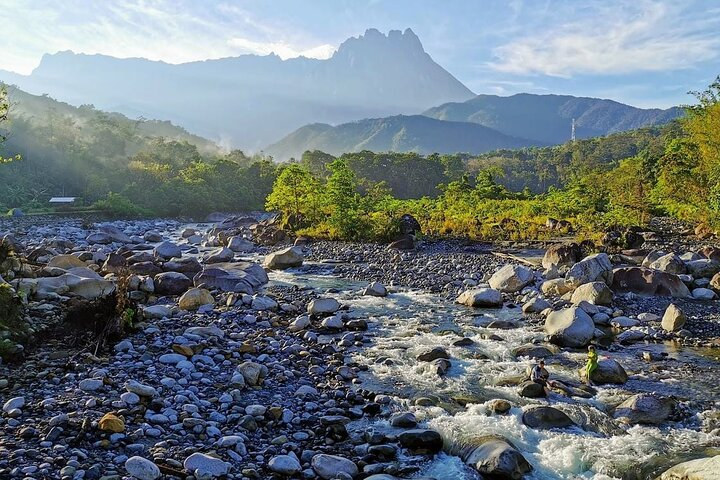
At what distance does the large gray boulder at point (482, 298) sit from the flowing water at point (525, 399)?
908 millimetres

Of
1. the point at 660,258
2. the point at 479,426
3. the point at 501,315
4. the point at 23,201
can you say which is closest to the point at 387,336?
the point at 501,315

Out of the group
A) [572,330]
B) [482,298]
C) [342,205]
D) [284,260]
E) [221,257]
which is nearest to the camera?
[572,330]

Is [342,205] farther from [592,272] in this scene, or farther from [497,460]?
[497,460]

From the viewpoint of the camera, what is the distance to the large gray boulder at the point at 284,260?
65.6ft

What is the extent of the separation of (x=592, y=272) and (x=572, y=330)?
4.76 metres

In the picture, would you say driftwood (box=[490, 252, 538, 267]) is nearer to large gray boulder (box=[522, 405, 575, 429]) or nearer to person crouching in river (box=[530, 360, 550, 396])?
person crouching in river (box=[530, 360, 550, 396])

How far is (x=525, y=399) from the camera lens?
7.60 m

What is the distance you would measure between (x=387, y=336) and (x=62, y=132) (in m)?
57.2

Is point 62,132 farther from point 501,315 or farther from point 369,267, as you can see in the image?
point 501,315

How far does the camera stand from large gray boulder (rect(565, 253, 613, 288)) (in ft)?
47.0

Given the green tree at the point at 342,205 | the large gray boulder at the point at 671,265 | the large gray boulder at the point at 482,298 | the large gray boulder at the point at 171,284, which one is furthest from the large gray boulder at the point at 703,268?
the green tree at the point at 342,205

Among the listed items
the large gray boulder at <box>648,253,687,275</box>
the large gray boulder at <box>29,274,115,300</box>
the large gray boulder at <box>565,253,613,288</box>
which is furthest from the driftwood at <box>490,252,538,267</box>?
the large gray boulder at <box>29,274,115,300</box>

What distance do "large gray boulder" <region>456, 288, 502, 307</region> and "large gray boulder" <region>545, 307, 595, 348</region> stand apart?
2792 mm

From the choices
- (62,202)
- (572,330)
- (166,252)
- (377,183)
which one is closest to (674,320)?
(572,330)
